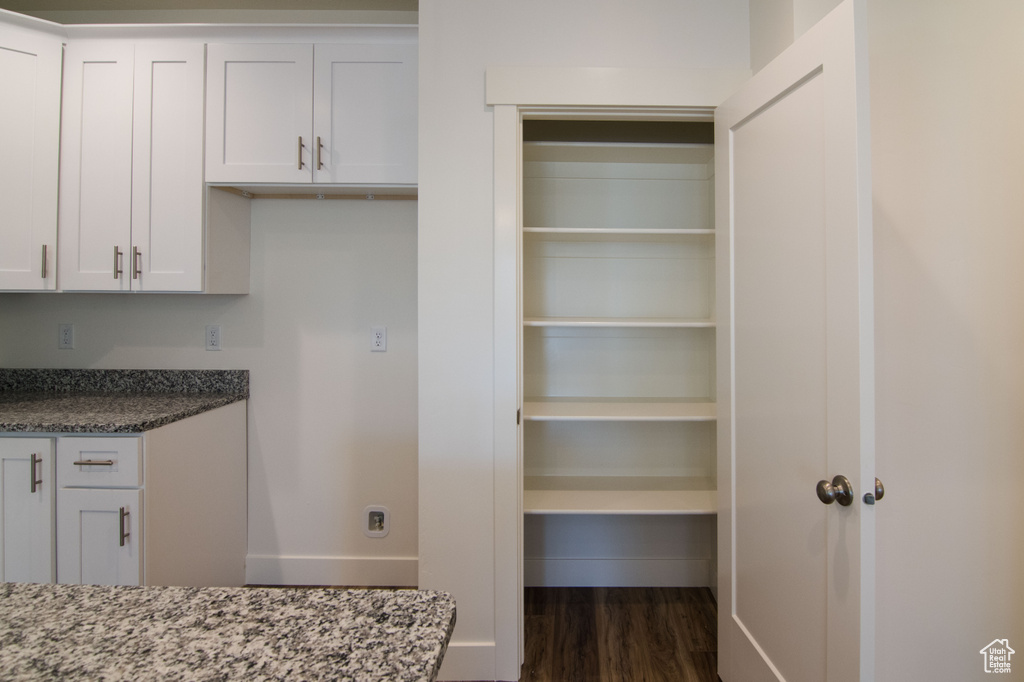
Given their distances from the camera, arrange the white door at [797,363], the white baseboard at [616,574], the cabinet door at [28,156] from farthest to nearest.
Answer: the white baseboard at [616,574], the cabinet door at [28,156], the white door at [797,363]

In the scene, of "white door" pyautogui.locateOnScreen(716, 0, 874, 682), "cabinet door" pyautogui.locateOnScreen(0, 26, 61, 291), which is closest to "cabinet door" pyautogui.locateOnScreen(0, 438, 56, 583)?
"cabinet door" pyautogui.locateOnScreen(0, 26, 61, 291)

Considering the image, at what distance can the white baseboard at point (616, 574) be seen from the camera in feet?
8.57

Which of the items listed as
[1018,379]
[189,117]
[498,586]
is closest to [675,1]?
[1018,379]

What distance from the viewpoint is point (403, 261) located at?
98.7 inches

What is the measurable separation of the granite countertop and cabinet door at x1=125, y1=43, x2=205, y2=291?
517 millimetres

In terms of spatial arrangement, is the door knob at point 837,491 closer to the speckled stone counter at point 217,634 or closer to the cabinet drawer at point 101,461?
the speckled stone counter at point 217,634

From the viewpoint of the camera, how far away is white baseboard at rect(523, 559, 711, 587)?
2613mm

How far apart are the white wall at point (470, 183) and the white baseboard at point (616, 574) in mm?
804

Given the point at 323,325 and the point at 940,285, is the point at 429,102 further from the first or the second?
the point at 940,285

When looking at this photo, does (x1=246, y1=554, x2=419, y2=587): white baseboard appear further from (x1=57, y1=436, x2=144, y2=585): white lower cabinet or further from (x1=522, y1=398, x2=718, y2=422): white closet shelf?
(x1=522, y1=398, x2=718, y2=422): white closet shelf

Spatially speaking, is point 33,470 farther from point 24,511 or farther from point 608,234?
point 608,234

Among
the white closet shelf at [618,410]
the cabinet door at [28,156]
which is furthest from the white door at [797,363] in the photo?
the cabinet door at [28,156]

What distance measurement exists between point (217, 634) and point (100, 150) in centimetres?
226

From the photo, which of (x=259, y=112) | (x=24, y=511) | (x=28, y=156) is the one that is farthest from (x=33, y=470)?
(x=259, y=112)
